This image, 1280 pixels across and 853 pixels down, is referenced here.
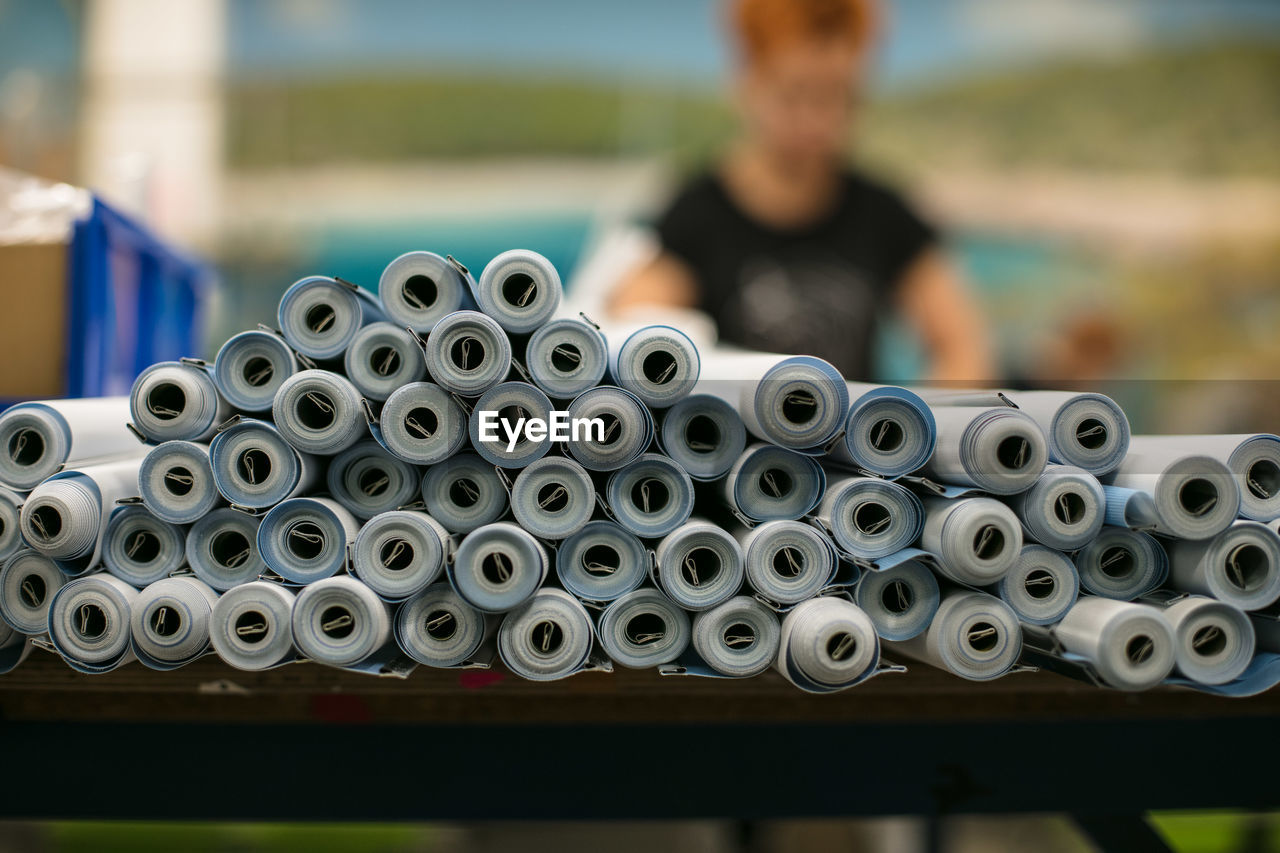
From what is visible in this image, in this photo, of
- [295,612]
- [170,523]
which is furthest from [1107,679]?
[170,523]

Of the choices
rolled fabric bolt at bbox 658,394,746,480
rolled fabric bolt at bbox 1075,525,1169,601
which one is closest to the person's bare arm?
rolled fabric bolt at bbox 1075,525,1169,601

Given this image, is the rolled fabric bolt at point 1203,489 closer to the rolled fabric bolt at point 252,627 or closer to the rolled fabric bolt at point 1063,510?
the rolled fabric bolt at point 1063,510

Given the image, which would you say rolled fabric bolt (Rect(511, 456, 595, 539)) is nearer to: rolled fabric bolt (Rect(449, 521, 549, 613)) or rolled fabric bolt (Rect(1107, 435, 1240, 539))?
rolled fabric bolt (Rect(449, 521, 549, 613))

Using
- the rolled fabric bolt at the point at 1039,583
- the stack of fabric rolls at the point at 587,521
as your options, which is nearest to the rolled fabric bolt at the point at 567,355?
the stack of fabric rolls at the point at 587,521

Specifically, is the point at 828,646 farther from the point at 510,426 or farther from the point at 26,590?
the point at 26,590

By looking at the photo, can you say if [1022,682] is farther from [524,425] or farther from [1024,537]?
[524,425]

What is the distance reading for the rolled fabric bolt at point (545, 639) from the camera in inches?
29.1

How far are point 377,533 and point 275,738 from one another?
0.28 metres

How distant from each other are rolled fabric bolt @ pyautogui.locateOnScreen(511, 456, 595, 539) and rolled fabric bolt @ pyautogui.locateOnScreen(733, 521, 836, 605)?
0.15 metres

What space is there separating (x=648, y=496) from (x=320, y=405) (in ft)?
1.03

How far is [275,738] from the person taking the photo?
840 millimetres

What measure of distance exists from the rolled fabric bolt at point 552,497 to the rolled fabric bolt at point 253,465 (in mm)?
208

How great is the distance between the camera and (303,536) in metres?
0.77

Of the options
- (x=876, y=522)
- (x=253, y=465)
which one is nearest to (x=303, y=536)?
(x=253, y=465)
